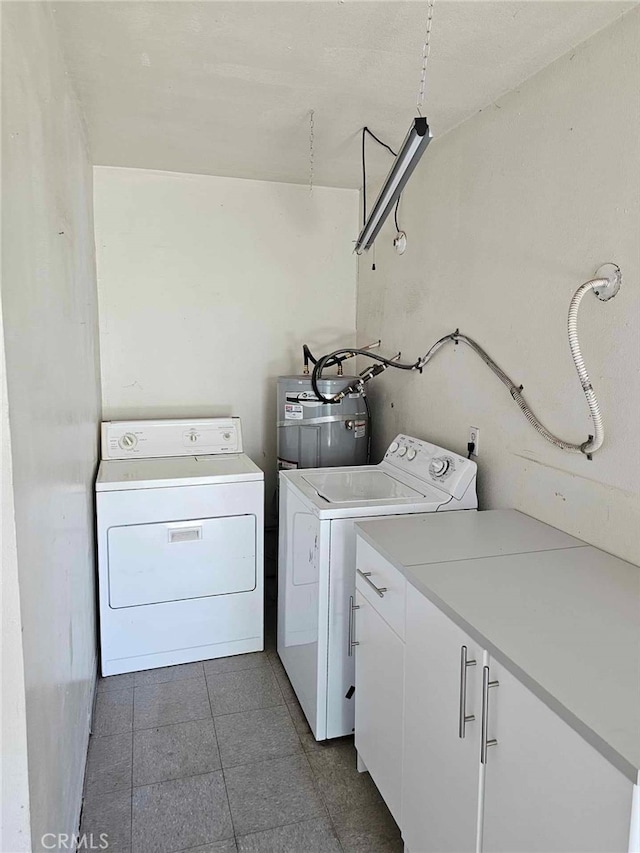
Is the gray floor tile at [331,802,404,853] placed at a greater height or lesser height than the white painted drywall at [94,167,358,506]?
lesser

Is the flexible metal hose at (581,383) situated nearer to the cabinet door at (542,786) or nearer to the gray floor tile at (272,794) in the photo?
the cabinet door at (542,786)

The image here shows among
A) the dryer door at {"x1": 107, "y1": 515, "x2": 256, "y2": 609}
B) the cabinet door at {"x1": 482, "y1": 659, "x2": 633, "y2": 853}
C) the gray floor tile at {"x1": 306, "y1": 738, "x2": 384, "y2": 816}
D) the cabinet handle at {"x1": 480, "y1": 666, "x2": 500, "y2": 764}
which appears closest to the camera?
the cabinet door at {"x1": 482, "y1": 659, "x2": 633, "y2": 853}

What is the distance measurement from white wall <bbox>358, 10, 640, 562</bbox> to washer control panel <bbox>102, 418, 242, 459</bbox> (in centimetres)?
105

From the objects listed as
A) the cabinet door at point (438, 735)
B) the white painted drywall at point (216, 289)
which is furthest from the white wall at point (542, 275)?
the white painted drywall at point (216, 289)

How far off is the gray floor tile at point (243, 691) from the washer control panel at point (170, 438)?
109 centimetres

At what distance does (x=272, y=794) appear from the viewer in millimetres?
1767

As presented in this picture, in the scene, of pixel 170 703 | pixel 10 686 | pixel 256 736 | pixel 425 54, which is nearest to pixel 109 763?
pixel 170 703

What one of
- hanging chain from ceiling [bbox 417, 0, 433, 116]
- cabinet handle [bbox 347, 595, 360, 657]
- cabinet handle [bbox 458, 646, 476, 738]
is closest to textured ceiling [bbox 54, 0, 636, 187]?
hanging chain from ceiling [bbox 417, 0, 433, 116]

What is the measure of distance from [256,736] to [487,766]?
3.83ft

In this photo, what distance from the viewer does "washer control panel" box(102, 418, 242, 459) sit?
9.16 feet

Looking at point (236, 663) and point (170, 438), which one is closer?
point (236, 663)

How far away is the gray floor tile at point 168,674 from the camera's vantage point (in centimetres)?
239

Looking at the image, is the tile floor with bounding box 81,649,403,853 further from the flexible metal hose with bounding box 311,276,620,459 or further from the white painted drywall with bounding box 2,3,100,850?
the flexible metal hose with bounding box 311,276,620,459

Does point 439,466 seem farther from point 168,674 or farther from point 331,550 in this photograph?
point 168,674
